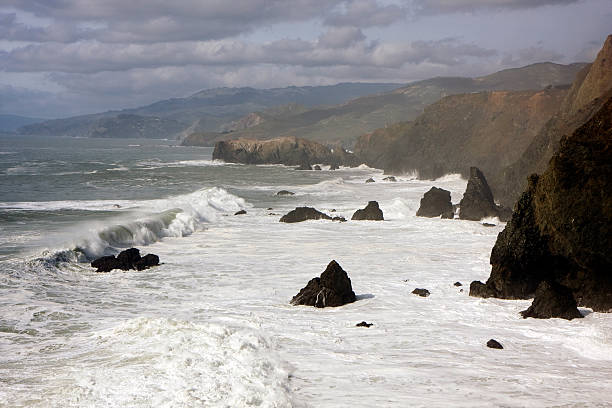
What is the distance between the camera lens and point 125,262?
20016 millimetres

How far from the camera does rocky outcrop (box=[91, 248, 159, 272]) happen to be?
19.7m

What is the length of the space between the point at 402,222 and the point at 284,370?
24948 mm

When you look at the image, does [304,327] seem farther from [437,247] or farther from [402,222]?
[402,222]

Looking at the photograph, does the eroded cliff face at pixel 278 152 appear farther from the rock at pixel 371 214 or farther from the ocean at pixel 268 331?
the ocean at pixel 268 331

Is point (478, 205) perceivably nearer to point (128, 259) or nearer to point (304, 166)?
point (128, 259)

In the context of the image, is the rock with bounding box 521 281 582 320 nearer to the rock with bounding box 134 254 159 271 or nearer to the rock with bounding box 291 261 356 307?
the rock with bounding box 291 261 356 307

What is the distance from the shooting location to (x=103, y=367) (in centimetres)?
999

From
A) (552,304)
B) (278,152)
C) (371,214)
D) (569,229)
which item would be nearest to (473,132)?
(371,214)

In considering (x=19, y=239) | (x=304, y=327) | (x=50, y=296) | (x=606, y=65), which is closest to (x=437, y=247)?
(x=304, y=327)

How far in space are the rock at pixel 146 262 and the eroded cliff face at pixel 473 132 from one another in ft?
171

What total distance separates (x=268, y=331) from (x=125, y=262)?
29.7 feet

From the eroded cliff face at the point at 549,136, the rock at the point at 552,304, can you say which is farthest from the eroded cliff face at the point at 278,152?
the rock at the point at 552,304

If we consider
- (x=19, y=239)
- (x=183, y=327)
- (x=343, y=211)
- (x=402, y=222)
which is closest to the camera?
(x=183, y=327)

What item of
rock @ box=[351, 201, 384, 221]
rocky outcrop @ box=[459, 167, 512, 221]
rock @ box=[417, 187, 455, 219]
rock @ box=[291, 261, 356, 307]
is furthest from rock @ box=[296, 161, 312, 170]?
rock @ box=[291, 261, 356, 307]
